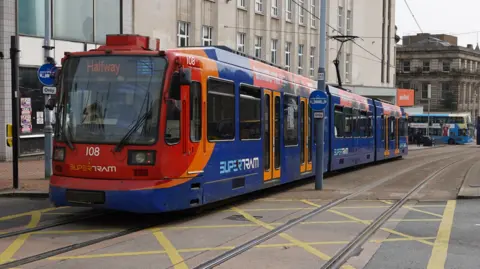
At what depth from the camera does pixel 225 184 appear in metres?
10.6

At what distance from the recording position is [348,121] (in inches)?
804

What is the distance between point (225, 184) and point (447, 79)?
91069 millimetres

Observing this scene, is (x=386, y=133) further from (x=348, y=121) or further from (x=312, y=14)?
(x=312, y=14)

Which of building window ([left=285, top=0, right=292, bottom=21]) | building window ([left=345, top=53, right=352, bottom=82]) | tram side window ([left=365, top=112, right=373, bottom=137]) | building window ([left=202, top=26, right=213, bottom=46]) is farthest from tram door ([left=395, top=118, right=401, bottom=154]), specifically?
building window ([left=345, top=53, right=352, bottom=82])

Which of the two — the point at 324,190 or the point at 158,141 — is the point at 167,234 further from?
the point at 324,190

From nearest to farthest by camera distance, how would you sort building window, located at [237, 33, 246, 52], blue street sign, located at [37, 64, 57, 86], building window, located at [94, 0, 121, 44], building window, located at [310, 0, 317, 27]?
blue street sign, located at [37, 64, 57, 86]
building window, located at [94, 0, 121, 44]
building window, located at [237, 33, 246, 52]
building window, located at [310, 0, 317, 27]

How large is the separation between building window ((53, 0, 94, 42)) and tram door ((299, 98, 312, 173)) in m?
12.3

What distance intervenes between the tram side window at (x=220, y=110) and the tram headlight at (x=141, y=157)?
144 centimetres

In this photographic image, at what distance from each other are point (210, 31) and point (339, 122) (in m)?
14.9

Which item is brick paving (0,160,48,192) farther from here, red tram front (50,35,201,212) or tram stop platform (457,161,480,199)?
tram stop platform (457,161,480,199)

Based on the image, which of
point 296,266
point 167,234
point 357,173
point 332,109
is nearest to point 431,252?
point 296,266

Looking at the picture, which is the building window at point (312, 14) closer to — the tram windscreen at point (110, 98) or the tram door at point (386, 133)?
the tram door at point (386, 133)

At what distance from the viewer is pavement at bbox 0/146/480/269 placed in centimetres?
702

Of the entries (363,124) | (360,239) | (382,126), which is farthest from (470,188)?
(382,126)
